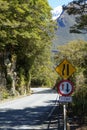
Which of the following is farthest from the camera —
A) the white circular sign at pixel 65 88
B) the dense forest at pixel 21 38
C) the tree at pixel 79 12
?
the dense forest at pixel 21 38

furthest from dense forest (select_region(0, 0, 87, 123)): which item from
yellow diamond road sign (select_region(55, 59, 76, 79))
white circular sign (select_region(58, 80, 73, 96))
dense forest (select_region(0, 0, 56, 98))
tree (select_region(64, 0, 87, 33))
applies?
white circular sign (select_region(58, 80, 73, 96))

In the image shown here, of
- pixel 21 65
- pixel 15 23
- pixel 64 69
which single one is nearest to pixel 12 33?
pixel 15 23

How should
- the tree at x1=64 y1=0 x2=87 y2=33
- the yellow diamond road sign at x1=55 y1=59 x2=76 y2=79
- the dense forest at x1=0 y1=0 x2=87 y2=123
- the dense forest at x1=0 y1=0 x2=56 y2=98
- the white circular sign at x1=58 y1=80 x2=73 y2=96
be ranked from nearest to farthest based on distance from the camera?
the white circular sign at x1=58 y1=80 x2=73 y2=96
the yellow diamond road sign at x1=55 y1=59 x2=76 y2=79
the tree at x1=64 y1=0 x2=87 y2=33
the dense forest at x1=0 y1=0 x2=87 y2=123
the dense forest at x1=0 y1=0 x2=56 y2=98

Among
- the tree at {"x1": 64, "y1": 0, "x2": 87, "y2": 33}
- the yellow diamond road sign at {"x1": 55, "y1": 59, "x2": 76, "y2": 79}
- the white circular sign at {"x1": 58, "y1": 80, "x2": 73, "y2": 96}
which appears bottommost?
the white circular sign at {"x1": 58, "y1": 80, "x2": 73, "y2": 96}

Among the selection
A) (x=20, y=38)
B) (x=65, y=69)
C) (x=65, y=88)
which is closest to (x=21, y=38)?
(x=20, y=38)

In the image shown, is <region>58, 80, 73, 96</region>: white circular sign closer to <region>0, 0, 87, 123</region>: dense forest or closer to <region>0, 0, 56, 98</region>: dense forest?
<region>0, 0, 87, 123</region>: dense forest

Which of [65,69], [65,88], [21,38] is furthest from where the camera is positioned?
[21,38]

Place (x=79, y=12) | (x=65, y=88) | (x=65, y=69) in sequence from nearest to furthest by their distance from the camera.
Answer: (x=65, y=88), (x=65, y=69), (x=79, y=12)

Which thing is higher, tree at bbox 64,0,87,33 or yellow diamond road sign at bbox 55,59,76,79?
tree at bbox 64,0,87,33

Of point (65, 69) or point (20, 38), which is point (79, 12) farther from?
point (20, 38)

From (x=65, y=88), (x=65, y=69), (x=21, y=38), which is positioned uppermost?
(x=21, y=38)

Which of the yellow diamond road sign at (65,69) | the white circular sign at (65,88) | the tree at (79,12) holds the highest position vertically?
the tree at (79,12)

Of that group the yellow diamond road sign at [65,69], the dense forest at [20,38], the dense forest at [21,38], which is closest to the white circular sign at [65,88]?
the yellow diamond road sign at [65,69]

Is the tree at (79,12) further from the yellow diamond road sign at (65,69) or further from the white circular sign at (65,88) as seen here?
the white circular sign at (65,88)
